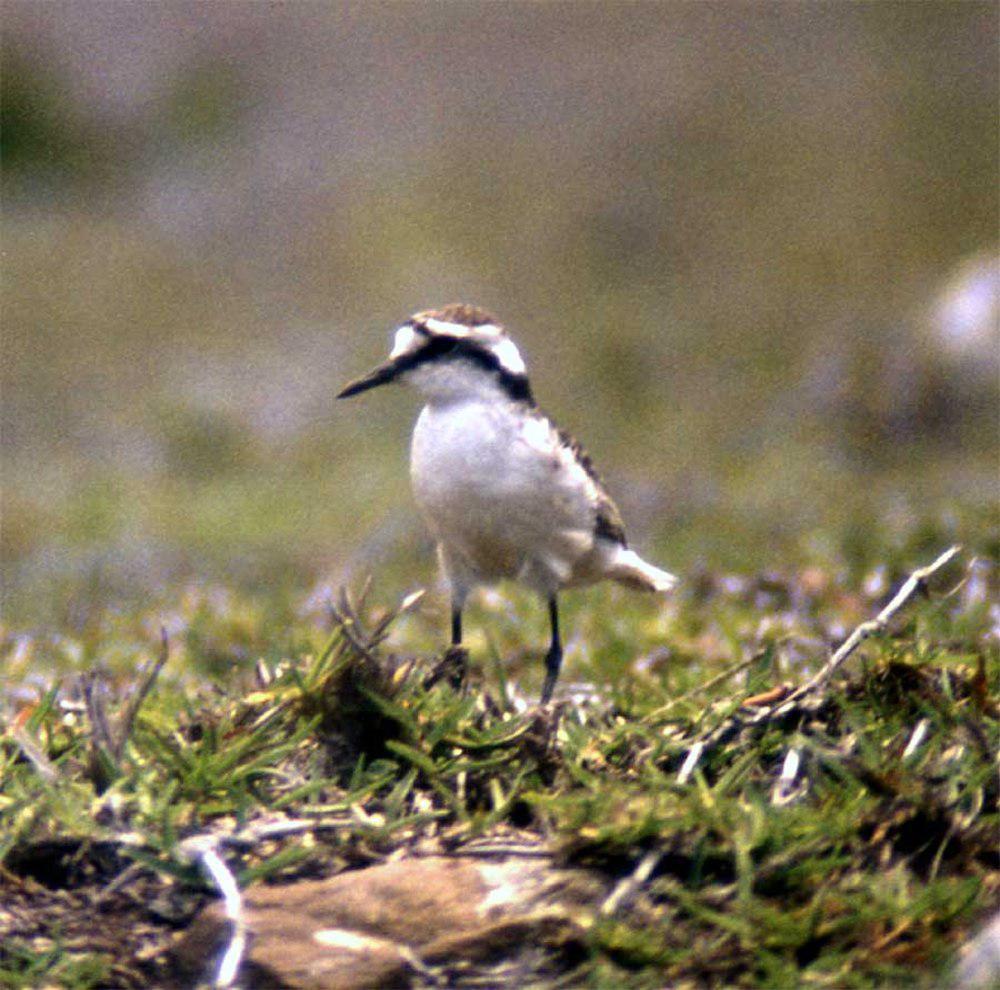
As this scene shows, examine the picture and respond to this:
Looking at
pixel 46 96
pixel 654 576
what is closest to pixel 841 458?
pixel 654 576

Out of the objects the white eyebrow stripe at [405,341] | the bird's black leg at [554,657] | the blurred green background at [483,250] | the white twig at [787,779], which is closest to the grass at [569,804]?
the white twig at [787,779]

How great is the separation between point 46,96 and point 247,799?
57.9 ft

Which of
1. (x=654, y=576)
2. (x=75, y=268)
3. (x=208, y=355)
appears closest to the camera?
(x=654, y=576)

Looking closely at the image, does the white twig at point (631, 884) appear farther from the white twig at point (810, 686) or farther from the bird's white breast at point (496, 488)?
the bird's white breast at point (496, 488)

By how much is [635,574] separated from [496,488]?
932mm

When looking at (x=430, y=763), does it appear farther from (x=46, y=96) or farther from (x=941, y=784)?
(x=46, y=96)

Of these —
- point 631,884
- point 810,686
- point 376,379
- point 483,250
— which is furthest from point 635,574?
point 483,250

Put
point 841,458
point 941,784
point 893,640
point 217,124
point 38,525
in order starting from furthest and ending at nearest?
point 217,124 < point 841,458 < point 38,525 < point 893,640 < point 941,784

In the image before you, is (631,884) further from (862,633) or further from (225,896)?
(862,633)

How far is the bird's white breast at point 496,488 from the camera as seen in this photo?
175 inches

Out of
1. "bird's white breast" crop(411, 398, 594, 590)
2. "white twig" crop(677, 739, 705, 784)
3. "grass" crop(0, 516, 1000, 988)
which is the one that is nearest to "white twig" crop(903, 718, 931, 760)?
"grass" crop(0, 516, 1000, 988)

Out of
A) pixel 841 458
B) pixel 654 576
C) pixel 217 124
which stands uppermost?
pixel 217 124

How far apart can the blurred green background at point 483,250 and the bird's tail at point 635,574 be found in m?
3.87

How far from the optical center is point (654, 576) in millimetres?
5301
